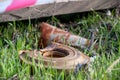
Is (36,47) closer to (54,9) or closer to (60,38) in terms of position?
(60,38)

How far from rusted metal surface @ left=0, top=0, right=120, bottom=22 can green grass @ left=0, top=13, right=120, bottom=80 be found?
0.24ft

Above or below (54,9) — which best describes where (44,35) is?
below

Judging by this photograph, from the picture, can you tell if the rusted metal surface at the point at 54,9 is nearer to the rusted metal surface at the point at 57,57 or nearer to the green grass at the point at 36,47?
the green grass at the point at 36,47

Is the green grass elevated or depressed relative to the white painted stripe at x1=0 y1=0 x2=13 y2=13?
depressed

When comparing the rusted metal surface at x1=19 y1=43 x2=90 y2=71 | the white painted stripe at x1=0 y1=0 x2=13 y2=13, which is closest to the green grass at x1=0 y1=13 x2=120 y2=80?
the rusted metal surface at x1=19 y1=43 x2=90 y2=71

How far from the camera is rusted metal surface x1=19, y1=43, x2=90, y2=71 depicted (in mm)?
2107

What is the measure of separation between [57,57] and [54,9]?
58 centimetres

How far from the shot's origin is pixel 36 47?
2.49 metres

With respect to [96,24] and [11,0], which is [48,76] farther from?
[96,24]

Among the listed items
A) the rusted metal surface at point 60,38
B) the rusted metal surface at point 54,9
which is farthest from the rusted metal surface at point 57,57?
the rusted metal surface at point 54,9

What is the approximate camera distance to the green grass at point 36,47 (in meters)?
2.04

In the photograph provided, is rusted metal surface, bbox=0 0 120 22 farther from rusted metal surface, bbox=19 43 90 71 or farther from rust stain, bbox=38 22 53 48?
rusted metal surface, bbox=19 43 90 71

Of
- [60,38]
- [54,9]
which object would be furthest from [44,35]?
[54,9]

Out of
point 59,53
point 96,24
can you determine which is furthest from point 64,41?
point 96,24
